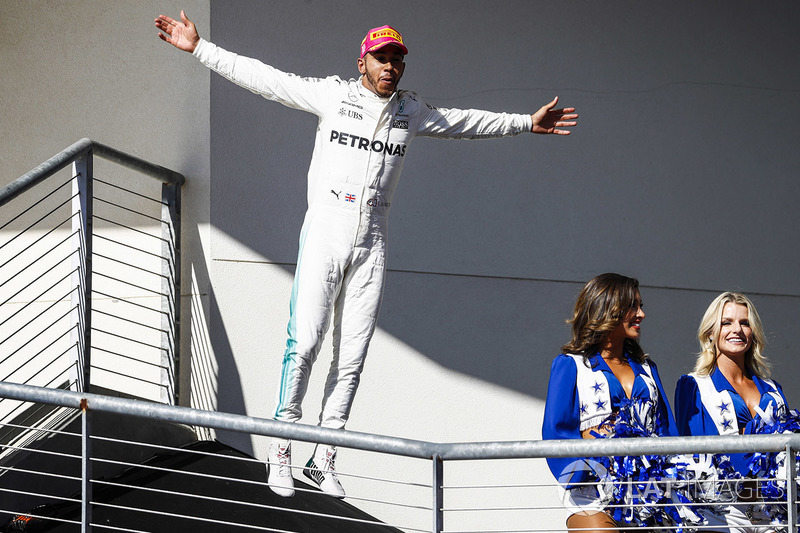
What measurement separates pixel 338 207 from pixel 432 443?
1.47m

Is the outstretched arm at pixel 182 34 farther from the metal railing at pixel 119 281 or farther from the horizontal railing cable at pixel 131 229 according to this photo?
the horizontal railing cable at pixel 131 229

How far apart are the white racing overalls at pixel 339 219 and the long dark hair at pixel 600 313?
0.91 m

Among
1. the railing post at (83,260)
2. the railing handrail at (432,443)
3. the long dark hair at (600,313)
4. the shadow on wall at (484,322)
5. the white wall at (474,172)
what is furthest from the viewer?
the shadow on wall at (484,322)

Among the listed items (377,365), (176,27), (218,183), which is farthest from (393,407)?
(176,27)

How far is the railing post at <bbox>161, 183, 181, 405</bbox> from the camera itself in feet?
15.5

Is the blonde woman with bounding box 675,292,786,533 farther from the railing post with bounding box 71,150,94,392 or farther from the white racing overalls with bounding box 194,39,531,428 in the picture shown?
the railing post with bounding box 71,150,94,392

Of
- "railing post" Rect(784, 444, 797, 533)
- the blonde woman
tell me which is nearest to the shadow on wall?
the blonde woman

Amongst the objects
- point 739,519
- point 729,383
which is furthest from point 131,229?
point 739,519

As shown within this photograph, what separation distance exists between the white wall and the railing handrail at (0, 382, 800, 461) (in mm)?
2046

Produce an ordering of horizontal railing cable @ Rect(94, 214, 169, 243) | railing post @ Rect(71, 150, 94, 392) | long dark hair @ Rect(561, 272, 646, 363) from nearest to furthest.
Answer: long dark hair @ Rect(561, 272, 646, 363) → railing post @ Rect(71, 150, 94, 392) → horizontal railing cable @ Rect(94, 214, 169, 243)

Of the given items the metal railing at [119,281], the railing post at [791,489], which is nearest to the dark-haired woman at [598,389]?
→ the railing post at [791,489]

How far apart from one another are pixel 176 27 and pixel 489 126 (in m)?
1.29

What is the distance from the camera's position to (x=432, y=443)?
2574 millimetres

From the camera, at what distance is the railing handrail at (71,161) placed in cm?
371
